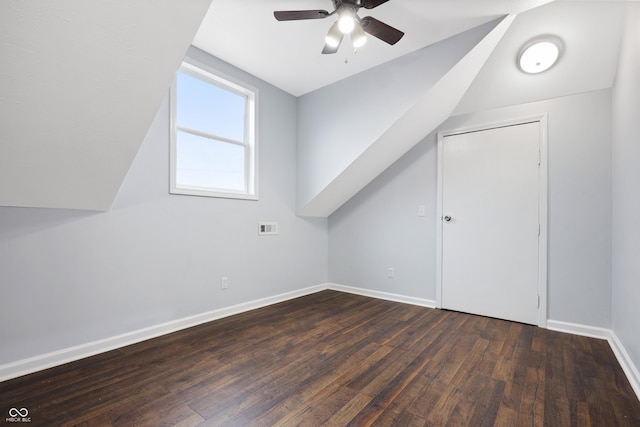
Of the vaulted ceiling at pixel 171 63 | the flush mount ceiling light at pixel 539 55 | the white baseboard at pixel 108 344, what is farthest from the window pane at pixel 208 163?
the flush mount ceiling light at pixel 539 55

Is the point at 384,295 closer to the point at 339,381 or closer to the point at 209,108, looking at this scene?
the point at 339,381

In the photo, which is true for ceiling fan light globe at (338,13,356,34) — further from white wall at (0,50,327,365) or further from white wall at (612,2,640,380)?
white wall at (612,2,640,380)

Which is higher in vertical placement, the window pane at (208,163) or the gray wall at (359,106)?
the gray wall at (359,106)

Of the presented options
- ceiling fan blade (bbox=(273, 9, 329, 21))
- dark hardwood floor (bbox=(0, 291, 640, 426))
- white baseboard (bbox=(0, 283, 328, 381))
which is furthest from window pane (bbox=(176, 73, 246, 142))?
dark hardwood floor (bbox=(0, 291, 640, 426))

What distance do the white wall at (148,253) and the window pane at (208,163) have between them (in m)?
0.20

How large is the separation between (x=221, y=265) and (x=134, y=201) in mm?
1009

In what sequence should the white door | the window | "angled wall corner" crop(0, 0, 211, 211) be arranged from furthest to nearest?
the white door
the window
"angled wall corner" crop(0, 0, 211, 211)

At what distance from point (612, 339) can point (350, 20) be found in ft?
10.5

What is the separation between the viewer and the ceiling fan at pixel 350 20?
1857mm

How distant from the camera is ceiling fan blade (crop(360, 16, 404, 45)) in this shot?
194 centimetres

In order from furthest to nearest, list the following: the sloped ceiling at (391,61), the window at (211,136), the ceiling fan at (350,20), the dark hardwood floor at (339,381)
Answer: the window at (211,136) → the sloped ceiling at (391,61) → the ceiling fan at (350,20) → the dark hardwood floor at (339,381)

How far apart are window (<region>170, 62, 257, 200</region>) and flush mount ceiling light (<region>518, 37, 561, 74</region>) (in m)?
2.66

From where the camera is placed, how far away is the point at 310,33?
2.44 metres

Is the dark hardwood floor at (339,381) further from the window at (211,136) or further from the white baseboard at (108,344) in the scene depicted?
the window at (211,136)
